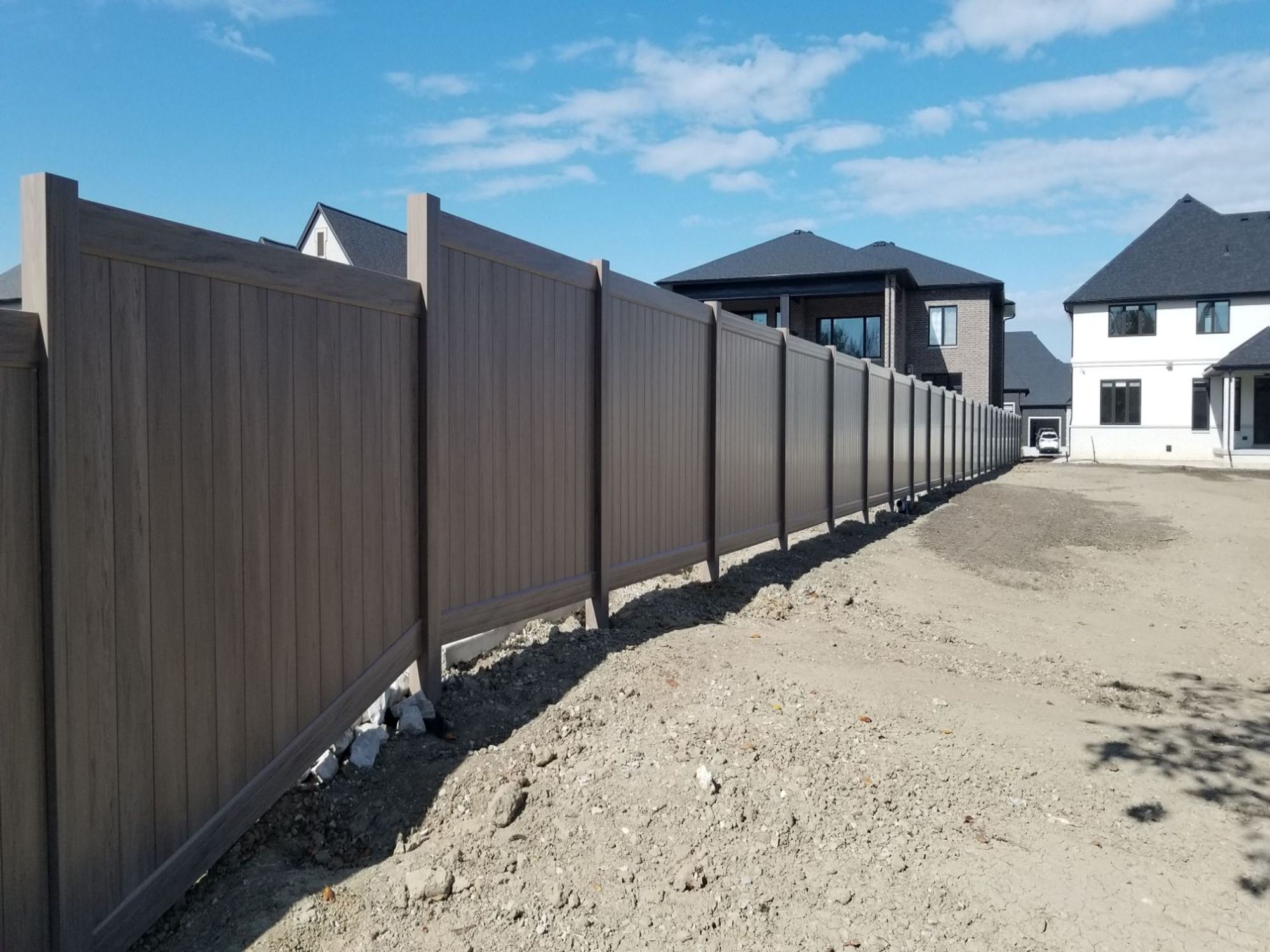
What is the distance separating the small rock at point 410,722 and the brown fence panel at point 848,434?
7547 mm

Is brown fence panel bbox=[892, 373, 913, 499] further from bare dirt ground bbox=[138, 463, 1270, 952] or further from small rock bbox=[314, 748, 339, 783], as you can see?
small rock bbox=[314, 748, 339, 783]

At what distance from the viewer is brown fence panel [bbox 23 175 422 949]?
2205mm

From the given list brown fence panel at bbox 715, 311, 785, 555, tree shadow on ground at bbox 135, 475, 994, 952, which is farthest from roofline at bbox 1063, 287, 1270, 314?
tree shadow on ground at bbox 135, 475, 994, 952

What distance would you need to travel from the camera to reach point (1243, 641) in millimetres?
6621

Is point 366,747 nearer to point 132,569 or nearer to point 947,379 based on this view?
point 132,569

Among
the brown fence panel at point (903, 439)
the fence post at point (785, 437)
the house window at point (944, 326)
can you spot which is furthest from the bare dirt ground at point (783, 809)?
the house window at point (944, 326)

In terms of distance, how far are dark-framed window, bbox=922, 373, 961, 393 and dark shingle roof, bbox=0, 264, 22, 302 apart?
2969cm

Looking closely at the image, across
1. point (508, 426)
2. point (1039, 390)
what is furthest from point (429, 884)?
point (1039, 390)

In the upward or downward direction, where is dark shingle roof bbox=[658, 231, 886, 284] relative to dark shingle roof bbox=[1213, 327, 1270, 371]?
upward

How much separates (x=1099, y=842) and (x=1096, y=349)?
38.8 meters

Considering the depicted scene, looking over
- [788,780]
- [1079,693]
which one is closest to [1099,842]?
[788,780]

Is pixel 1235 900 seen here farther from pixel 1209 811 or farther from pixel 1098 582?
pixel 1098 582

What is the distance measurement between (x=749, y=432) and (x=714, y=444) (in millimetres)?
924

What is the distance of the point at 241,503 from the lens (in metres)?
2.84
